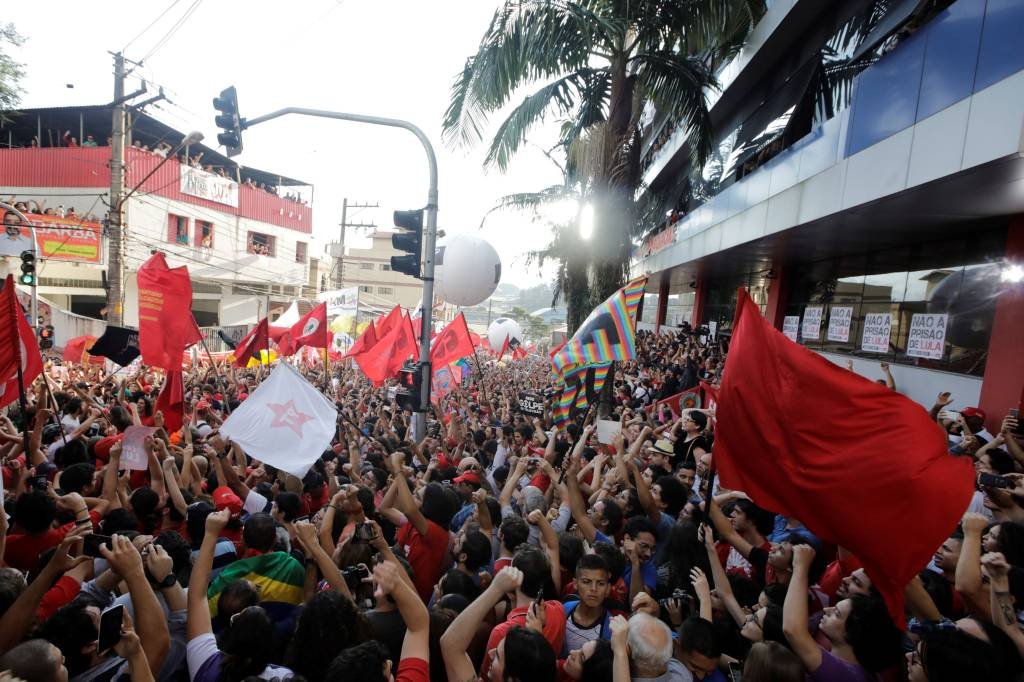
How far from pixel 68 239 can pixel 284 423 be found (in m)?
23.8

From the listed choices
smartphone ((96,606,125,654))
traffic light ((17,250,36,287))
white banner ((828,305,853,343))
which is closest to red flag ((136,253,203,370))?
smartphone ((96,606,125,654))

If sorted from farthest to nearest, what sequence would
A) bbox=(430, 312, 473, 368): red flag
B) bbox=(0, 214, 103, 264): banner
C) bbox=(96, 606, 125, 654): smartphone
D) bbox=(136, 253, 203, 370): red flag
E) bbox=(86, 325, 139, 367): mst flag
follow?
bbox=(0, 214, 103, 264): banner → bbox=(430, 312, 473, 368): red flag → bbox=(86, 325, 139, 367): mst flag → bbox=(136, 253, 203, 370): red flag → bbox=(96, 606, 125, 654): smartphone

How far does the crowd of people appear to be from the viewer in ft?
7.64

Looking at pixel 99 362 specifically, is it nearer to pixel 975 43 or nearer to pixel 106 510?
pixel 106 510

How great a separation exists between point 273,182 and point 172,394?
3807 centimetres

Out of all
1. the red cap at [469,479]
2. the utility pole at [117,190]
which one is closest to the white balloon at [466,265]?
the red cap at [469,479]

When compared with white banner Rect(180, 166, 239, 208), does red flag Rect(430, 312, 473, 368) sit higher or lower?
lower

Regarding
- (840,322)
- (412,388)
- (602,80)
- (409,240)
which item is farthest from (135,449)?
(840,322)

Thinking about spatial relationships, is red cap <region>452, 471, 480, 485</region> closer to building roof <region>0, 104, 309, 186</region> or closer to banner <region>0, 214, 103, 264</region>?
banner <region>0, 214, 103, 264</region>

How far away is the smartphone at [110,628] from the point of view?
7.34 feet

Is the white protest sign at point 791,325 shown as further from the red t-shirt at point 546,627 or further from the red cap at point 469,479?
the red t-shirt at point 546,627

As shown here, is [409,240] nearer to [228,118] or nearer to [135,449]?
[228,118]

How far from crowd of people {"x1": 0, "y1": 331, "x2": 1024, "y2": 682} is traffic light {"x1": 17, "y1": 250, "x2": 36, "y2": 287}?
8917 millimetres

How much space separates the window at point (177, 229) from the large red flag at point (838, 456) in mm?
31585
